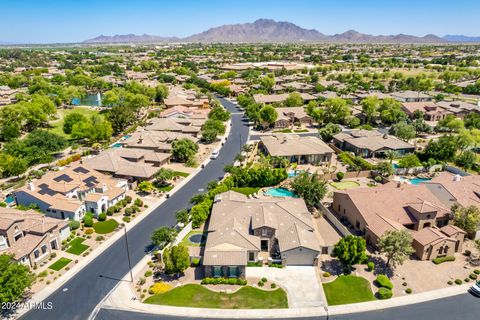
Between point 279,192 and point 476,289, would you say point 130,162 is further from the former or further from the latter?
point 476,289

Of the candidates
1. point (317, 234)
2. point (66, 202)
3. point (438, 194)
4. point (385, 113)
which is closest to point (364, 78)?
point (385, 113)

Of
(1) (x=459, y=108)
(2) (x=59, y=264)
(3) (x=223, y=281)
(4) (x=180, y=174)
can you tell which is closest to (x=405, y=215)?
(3) (x=223, y=281)

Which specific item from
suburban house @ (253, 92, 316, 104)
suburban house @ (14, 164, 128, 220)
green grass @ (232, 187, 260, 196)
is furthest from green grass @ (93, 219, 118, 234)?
suburban house @ (253, 92, 316, 104)

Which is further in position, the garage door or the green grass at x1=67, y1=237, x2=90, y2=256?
the green grass at x1=67, y1=237, x2=90, y2=256

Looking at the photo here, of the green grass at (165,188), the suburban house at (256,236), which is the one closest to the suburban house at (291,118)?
the green grass at (165,188)

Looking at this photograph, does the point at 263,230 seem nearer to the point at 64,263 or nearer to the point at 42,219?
the point at 64,263

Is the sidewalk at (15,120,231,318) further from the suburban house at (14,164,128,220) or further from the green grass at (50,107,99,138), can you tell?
the green grass at (50,107,99,138)
